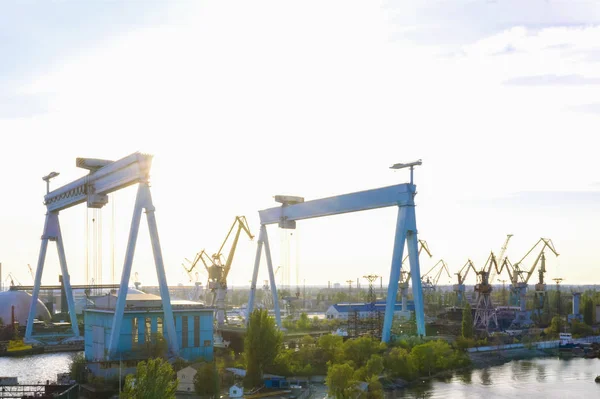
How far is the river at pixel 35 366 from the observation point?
92.4ft

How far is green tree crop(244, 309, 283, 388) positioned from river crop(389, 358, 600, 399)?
497 centimetres

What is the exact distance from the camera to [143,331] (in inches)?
1054

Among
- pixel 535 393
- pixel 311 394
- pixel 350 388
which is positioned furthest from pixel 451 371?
pixel 350 388

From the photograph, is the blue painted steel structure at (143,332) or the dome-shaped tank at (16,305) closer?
the blue painted steel structure at (143,332)

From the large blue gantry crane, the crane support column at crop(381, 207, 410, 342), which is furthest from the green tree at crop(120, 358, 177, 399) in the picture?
the crane support column at crop(381, 207, 410, 342)

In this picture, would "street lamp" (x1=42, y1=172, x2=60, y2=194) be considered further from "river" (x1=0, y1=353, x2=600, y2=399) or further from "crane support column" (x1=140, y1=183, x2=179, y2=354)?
"crane support column" (x1=140, y1=183, x2=179, y2=354)

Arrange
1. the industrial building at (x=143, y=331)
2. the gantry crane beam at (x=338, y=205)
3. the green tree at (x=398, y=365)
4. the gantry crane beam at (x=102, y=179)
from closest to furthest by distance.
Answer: the gantry crane beam at (x=102, y=179), the industrial building at (x=143, y=331), the green tree at (x=398, y=365), the gantry crane beam at (x=338, y=205)

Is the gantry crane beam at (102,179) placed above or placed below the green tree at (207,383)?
above

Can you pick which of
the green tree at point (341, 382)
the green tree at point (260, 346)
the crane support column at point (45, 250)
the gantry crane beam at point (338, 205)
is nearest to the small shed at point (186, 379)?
the green tree at point (260, 346)

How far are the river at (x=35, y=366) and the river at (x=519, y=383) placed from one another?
15.1 meters

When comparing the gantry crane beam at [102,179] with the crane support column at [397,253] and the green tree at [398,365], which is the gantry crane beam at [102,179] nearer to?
the crane support column at [397,253]

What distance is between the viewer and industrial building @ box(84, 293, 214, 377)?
2589 centimetres

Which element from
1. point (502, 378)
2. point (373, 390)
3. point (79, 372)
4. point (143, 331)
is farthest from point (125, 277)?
point (502, 378)

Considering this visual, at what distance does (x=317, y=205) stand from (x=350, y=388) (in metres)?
14.8
